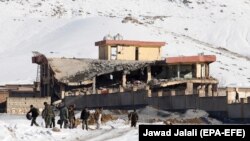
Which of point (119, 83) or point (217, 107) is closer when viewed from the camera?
point (217, 107)

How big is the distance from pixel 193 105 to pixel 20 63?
Answer: 153 feet

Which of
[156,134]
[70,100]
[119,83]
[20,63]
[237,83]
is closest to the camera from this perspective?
[156,134]

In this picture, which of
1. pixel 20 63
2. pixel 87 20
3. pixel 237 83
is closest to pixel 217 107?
pixel 237 83

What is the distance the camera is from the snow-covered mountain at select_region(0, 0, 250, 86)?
288 ft

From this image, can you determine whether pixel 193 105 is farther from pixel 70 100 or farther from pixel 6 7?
pixel 6 7

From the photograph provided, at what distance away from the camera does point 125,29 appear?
10256 centimetres

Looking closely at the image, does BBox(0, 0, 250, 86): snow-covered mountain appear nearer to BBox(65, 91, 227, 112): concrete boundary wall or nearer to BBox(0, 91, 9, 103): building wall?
BBox(0, 91, 9, 103): building wall

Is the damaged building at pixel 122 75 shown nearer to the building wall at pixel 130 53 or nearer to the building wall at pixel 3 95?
the building wall at pixel 130 53

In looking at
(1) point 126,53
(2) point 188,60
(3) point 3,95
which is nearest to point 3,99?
(3) point 3,95

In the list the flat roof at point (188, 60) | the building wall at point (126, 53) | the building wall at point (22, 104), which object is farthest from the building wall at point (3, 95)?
the flat roof at point (188, 60)

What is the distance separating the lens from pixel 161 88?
52.5m

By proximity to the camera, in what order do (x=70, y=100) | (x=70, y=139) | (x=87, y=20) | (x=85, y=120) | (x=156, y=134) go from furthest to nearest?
(x=87, y=20), (x=70, y=100), (x=85, y=120), (x=70, y=139), (x=156, y=134)

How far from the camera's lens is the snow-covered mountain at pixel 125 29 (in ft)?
288

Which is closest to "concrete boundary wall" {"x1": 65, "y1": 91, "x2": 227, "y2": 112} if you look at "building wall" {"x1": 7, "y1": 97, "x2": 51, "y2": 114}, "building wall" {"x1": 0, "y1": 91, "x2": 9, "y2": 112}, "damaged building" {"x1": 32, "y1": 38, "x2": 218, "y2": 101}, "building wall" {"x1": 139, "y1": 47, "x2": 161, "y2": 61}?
"damaged building" {"x1": 32, "y1": 38, "x2": 218, "y2": 101}
